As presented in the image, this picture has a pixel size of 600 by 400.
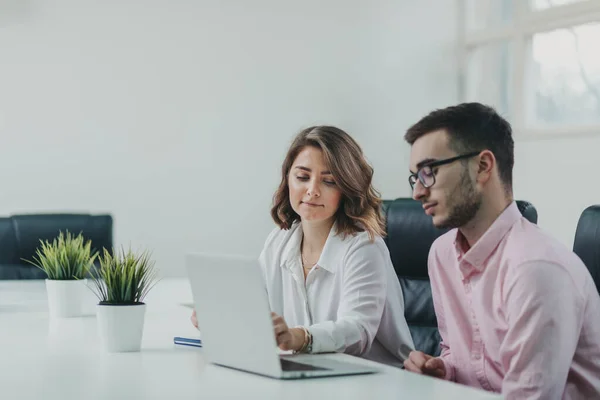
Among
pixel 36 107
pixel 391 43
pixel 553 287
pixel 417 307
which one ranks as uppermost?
pixel 391 43

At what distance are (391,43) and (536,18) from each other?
130 centimetres

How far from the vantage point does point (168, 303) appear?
10.5 feet

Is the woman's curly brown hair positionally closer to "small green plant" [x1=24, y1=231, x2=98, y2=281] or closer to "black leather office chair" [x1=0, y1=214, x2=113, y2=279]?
"small green plant" [x1=24, y1=231, x2=98, y2=281]

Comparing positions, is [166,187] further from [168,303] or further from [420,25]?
[168,303]

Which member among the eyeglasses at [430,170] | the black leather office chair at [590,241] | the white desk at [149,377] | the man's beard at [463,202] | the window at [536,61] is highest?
the window at [536,61]

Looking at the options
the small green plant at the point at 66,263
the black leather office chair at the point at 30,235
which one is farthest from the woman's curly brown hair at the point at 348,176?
the black leather office chair at the point at 30,235

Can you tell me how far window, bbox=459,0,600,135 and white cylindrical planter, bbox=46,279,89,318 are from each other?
3361 mm

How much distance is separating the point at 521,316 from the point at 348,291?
27.6 inches

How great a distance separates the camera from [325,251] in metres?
2.59

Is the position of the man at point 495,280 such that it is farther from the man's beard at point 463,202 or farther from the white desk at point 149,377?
the white desk at point 149,377

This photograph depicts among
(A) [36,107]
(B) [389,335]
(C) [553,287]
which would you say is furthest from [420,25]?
(C) [553,287]

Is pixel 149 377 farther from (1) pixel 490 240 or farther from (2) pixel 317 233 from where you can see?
(2) pixel 317 233

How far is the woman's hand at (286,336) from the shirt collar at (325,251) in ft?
1.62

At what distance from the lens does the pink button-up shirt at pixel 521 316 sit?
183 cm
